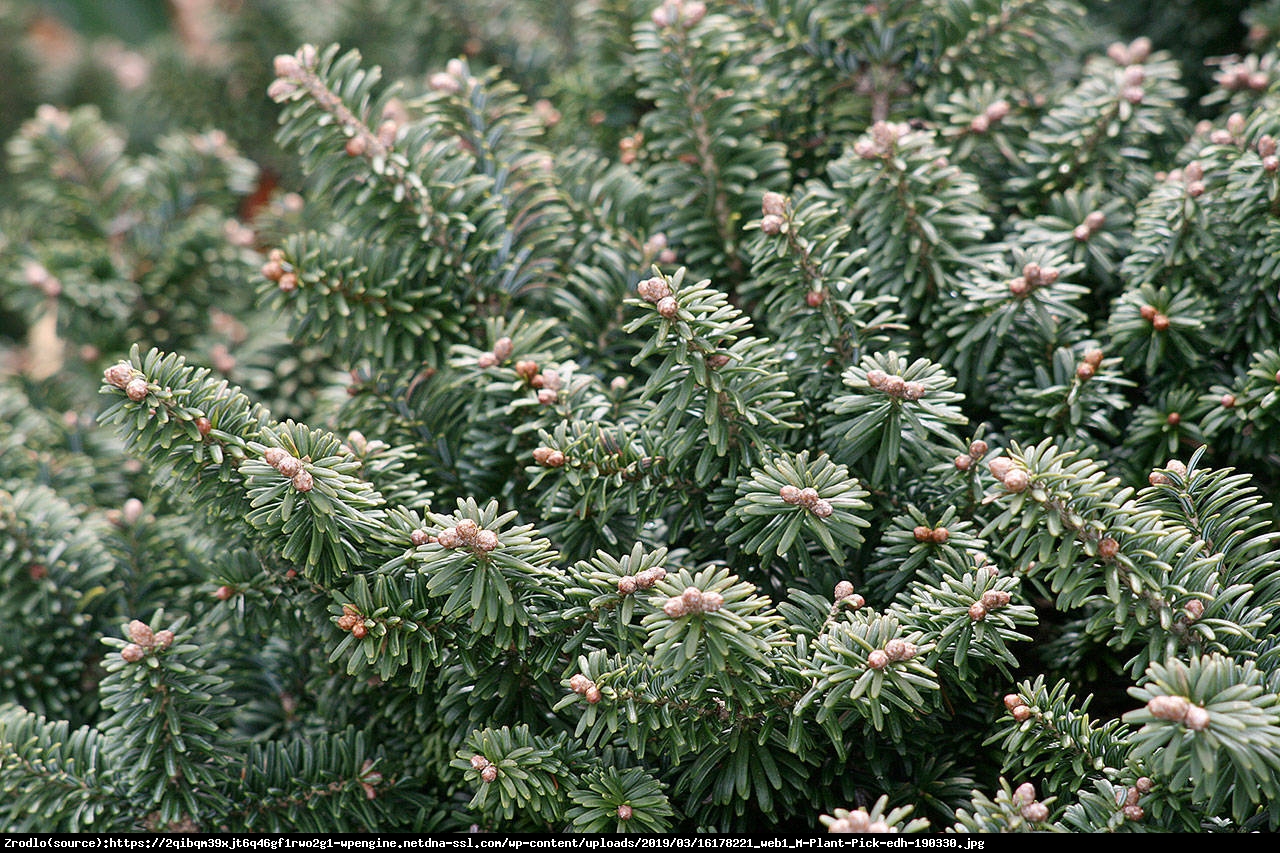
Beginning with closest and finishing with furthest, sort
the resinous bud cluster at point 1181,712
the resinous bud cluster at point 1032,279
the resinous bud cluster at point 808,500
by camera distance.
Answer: the resinous bud cluster at point 1181,712 < the resinous bud cluster at point 808,500 < the resinous bud cluster at point 1032,279

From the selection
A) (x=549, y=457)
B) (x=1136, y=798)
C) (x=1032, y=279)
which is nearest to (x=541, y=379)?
(x=549, y=457)

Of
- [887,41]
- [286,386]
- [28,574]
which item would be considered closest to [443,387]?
[286,386]

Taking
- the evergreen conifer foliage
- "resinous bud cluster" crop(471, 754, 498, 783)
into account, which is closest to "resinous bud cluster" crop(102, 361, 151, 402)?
the evergreen conifer foliage

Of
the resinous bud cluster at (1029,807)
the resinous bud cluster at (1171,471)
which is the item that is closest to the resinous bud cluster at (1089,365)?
the resinous bud cluster at (1171,471)

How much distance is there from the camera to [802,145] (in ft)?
3.23

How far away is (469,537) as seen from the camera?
0.60 metres

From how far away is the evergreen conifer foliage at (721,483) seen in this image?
0.62 m

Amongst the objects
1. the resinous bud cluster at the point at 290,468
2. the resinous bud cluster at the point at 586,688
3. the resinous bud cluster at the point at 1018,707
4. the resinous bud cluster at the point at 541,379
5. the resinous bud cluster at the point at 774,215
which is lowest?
the resinous bud cluster at the point at 586,688

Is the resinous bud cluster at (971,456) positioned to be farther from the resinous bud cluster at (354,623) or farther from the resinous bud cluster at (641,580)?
the resinous bud cluster at (354,623)

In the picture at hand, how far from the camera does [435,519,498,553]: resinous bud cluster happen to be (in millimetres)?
603

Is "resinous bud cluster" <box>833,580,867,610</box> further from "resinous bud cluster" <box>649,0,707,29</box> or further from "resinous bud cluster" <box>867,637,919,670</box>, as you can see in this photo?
"resinous bud cluster" <box>649,0,707,29</box>

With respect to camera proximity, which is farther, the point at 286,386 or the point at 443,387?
the point at 286,386

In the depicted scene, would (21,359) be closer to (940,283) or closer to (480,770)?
(480,770)
